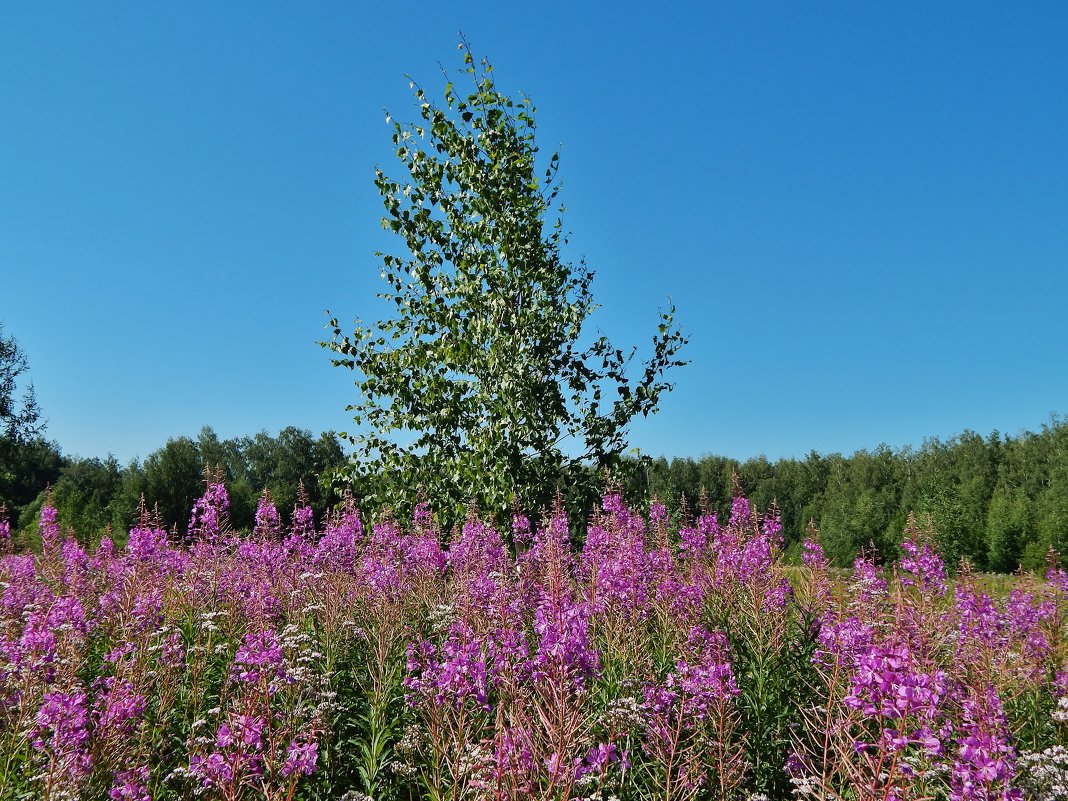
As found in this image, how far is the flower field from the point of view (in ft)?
9.47

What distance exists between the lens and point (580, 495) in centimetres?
1152

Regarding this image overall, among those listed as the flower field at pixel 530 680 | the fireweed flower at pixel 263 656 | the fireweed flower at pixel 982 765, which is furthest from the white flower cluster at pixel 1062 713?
the fireweed flower at pixel 263 656

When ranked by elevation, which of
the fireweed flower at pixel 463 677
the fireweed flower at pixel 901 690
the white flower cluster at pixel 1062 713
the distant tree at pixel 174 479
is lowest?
the white flower cluster at pixel 1062 713

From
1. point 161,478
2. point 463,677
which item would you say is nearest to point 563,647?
point 463,677

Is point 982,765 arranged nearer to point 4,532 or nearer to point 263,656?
point 263,656

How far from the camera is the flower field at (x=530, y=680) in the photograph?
2887mm

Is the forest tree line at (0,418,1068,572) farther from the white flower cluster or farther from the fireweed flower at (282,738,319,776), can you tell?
the fireweed flower at (282,738,319,776)

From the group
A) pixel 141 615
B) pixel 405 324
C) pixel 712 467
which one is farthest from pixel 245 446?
pixel 141 615

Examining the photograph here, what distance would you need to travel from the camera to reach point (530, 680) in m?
3.71

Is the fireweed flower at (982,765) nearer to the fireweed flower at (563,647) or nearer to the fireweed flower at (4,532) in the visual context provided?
the fireweed flower at (563,647)

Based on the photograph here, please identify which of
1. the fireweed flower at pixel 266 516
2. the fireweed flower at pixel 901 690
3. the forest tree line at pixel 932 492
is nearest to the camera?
the fireweed flower at pixel 901 690

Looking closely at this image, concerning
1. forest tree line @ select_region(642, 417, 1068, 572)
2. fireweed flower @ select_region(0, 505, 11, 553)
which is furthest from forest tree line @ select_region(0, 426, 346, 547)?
forest tree line @ select_region(642, 417, 1068, 572)

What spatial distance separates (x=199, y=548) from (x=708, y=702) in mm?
6816

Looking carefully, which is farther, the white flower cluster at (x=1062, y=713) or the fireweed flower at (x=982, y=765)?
the white flower cluster at (x=1062, y=713)
